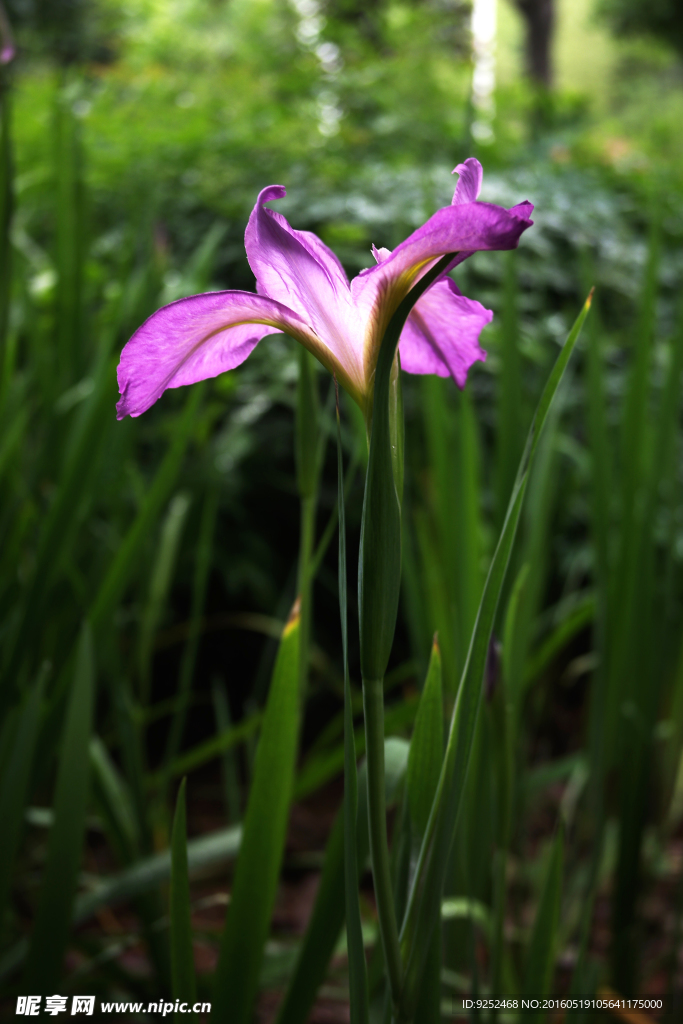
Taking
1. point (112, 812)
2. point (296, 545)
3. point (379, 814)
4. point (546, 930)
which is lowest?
point (296, 545)

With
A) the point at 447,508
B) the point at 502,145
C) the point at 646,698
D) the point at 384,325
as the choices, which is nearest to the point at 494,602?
the point at 384,325

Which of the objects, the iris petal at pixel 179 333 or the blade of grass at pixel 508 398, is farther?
the blade of grass at pixel 508 398

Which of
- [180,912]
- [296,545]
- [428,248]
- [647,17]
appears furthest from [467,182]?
[647,17]

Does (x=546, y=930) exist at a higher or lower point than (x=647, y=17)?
lower

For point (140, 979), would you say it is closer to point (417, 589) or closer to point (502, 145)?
point (417, 589)

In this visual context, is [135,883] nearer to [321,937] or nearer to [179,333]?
[321,937]

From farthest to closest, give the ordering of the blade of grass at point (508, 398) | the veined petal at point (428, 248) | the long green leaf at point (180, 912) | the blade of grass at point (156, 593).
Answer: the blade of grass at point (156, 593)
the blade of grass at point (508, 398)
the long green leaf at point (180, 912)
the veined petal at point (428, 248)

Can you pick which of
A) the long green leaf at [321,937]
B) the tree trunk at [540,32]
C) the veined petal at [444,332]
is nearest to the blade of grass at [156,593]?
the long green leaf at [321,937]

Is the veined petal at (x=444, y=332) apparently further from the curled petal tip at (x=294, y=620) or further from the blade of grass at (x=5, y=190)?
the blade of grass at (x=5, y=190)
